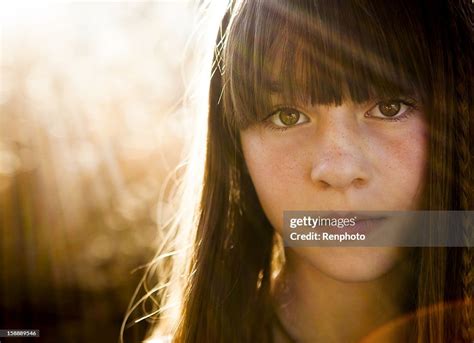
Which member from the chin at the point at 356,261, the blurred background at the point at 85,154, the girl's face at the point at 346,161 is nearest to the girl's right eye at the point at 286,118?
the girl's face at the point at 346,161

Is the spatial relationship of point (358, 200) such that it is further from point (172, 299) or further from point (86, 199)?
point (86, 199)

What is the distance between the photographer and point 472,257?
1015 mm

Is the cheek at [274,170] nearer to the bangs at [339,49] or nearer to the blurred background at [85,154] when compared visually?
the bangs at [339,49]

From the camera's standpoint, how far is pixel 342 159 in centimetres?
94

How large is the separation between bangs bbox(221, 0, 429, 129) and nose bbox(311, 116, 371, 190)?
0.19 ft

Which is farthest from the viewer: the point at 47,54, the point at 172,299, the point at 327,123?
the point at 47,54

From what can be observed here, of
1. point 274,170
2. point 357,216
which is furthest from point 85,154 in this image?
point 357,216

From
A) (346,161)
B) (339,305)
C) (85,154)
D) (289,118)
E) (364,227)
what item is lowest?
(339,305)

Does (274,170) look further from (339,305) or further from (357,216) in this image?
(339,305)

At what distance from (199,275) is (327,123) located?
0.45 metres

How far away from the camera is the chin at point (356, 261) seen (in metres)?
1.02

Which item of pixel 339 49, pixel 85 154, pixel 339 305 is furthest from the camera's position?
pixel 85 154

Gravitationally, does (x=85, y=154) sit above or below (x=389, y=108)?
above

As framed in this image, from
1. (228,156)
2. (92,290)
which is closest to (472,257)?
(228,156)
